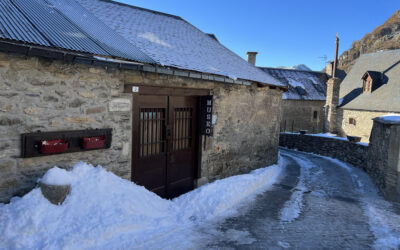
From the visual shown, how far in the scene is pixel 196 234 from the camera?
16.0 feet

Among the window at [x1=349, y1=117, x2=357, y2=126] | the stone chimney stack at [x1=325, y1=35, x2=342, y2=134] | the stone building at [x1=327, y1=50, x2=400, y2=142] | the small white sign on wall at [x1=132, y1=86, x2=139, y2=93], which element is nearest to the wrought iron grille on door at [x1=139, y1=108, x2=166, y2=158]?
the small white sign on wall at [x1=132, y1=86, x2=139, y2=93]

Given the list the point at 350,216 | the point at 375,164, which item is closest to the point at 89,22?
the point at 350,216

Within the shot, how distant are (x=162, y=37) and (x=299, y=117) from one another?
67.8ft

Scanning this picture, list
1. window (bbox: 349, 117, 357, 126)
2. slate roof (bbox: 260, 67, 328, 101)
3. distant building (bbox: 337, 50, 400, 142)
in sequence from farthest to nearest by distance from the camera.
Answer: slate roof (bbox: 260, 67, 328, 101), window (bbox: 349, 117, 357, 126), distant building (bbox: 337, 50, 400, 142)

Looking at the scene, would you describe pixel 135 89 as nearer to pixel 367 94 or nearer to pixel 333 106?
pixel 367 94

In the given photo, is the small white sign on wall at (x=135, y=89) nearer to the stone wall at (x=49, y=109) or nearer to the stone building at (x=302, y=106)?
the stone wall at (x=49, y=109)

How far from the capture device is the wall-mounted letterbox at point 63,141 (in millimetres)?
4316

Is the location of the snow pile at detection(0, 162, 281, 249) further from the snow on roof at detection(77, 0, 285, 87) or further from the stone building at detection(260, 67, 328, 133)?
the stone building at detection(260, 67, 328, 133)

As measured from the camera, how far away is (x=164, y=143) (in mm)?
6906

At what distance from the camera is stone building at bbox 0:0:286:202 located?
4246 millimetres

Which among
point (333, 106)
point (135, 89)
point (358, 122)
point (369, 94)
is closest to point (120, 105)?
point (135, 89)

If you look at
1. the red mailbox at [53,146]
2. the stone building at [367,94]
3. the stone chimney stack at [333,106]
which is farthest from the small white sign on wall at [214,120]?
the stone chimney stack at [333,106]

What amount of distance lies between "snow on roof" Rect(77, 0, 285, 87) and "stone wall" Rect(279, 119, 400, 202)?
Result: 4.09m

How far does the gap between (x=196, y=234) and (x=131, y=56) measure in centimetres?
344
